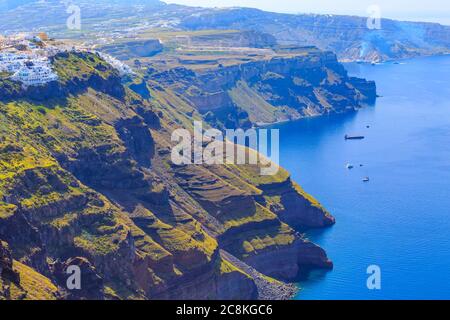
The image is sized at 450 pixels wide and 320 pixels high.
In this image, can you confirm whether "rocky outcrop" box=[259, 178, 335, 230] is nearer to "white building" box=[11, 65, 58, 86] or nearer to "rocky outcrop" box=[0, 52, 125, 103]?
"rocky outcrop" box=[0, 52, 125, 103]

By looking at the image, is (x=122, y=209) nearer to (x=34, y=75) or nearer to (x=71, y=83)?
(x=34, y=75)

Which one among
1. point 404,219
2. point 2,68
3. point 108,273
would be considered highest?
point 2,68

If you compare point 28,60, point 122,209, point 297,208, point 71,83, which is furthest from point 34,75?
point 297,208

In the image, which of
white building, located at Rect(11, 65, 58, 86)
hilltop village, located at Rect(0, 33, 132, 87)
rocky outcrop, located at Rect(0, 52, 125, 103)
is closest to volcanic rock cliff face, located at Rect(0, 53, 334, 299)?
rocky outcrop, located at Rect(0, 52, 125, 103)

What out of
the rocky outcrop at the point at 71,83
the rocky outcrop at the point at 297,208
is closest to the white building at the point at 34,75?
the rocky outcrop at the point at 71,83
